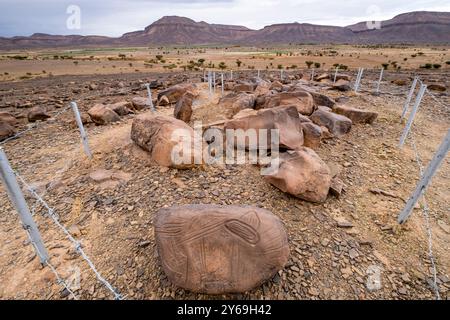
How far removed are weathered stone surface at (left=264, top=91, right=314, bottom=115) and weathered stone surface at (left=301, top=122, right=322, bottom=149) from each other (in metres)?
1.80

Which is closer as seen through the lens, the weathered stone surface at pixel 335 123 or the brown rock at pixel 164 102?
the weathered stone surface at pixel 335 123

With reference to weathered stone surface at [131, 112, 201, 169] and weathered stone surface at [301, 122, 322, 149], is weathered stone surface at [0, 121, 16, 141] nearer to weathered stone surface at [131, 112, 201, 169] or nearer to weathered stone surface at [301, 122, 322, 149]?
weathered stone surface at [131, 112, 201, 169]

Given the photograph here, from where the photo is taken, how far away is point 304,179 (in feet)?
13.3

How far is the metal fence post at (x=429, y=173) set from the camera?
3121 mm

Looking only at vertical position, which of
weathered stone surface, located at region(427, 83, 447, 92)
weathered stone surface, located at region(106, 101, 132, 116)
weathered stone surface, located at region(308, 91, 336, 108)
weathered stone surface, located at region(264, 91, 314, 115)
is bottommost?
weathered stone surface, located at region(427, 83, 447, 92)

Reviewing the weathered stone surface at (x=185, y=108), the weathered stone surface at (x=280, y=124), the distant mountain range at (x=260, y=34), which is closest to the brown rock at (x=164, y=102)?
the weathered stone surface at (x=185, y=108)

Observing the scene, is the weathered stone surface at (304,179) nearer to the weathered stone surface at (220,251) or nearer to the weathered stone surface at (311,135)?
the weathered stone surface at (220,251)

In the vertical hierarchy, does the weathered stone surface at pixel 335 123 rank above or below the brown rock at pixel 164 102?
above

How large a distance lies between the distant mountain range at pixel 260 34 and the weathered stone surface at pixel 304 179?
131234mm

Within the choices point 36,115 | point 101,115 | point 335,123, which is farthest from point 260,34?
point 335,123

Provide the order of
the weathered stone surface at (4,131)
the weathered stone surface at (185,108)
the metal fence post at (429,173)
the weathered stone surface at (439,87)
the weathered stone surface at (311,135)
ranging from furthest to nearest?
the weathered stone surface at (439,87), the weathered stone surface at (185,108), the weathered stone surface at (4,131), the weathered stone surface at (311,135), the metal fence post at (429,173)

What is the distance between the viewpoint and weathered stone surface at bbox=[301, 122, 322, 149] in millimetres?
5902

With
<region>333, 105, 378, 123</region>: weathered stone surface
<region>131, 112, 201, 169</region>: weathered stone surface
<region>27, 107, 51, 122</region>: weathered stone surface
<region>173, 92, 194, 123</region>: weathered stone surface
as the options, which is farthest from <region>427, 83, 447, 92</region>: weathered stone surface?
<region>27, 107, 51, 122</region>: weathered stone surface

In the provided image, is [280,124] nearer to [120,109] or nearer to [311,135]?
[311,135]
